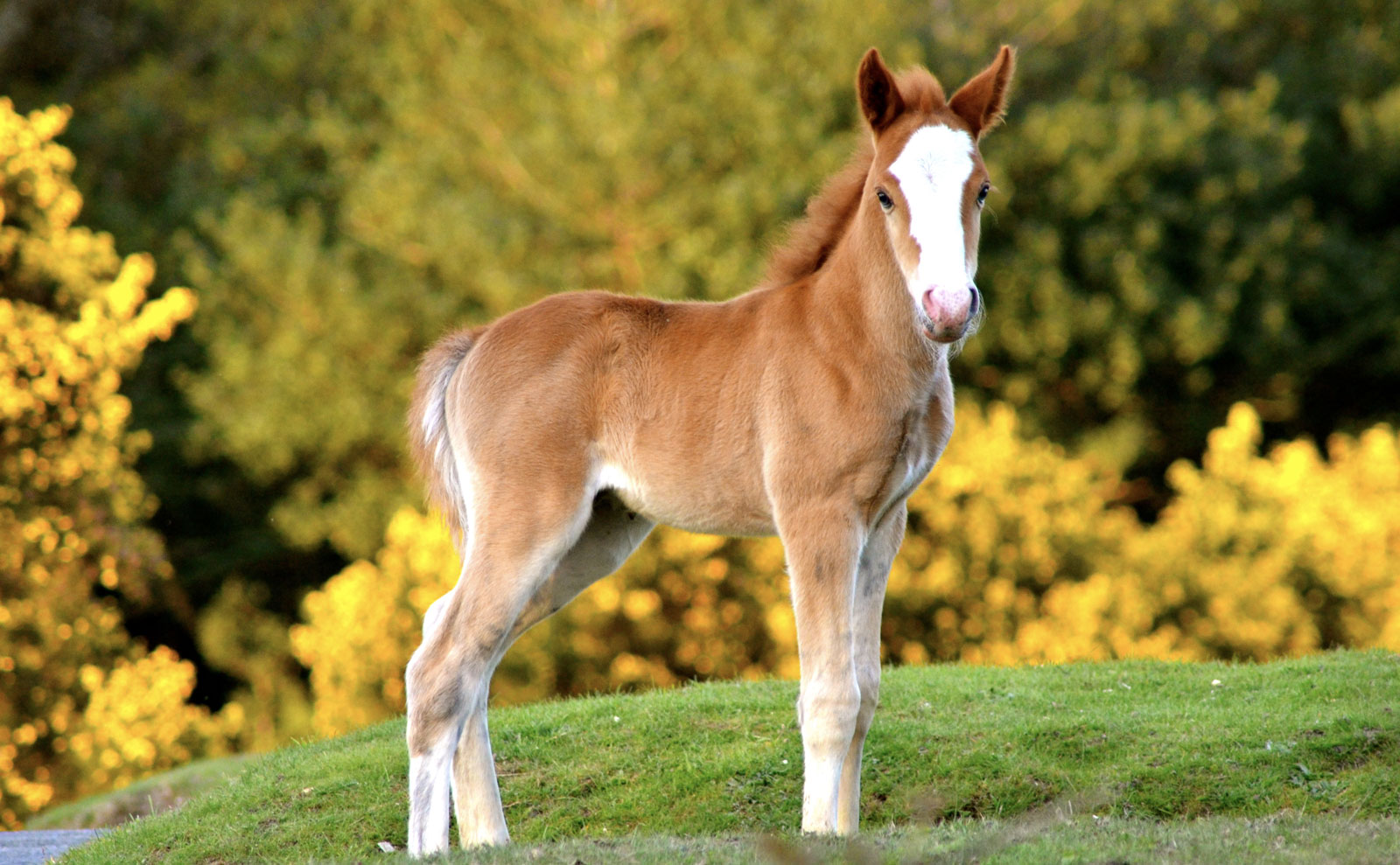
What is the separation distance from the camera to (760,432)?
5715mm

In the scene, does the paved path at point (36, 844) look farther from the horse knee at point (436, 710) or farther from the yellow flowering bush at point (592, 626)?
the yellow flowering bush at point (592, 626)

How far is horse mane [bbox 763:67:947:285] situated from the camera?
6.00 metres

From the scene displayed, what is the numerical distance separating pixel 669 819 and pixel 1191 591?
10819 mm

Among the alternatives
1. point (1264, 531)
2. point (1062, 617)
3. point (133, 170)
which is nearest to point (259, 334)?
point (133, 170)

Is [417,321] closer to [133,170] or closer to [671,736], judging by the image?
[133,170]

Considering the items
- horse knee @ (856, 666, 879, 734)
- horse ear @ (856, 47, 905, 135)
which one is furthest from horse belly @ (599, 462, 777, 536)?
horse ear @ (856, 47, 905, 135)

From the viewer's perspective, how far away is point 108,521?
13211mm

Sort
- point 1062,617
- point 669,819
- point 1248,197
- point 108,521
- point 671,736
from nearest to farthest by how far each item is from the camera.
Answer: point 669,819 < point 671,736 < point 108,521 < point 1062,617 < point 1248,197

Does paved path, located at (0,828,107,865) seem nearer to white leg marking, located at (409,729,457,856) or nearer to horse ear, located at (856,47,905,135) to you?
white leg marking, located at (409,729,457,856)

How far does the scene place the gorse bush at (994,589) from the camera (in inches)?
599

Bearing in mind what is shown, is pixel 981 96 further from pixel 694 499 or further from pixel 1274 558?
pixel 1274 558

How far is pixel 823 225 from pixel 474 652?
7.47 feet

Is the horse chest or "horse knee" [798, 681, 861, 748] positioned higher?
the horse chest

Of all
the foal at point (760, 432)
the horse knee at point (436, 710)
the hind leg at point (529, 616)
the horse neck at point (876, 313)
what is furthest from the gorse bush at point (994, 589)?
the horse neck at point (876, 313)
